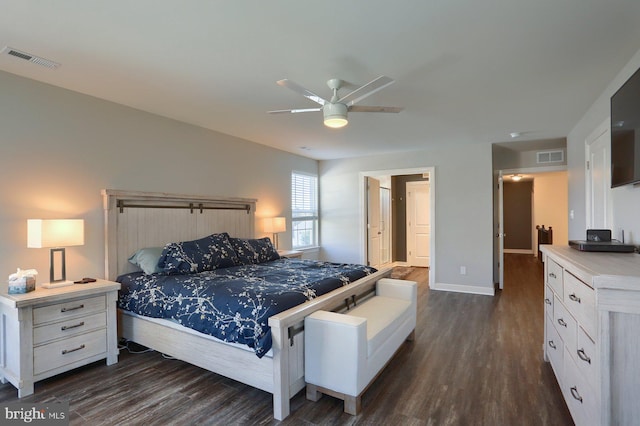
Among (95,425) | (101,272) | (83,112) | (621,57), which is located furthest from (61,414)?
(621,57)

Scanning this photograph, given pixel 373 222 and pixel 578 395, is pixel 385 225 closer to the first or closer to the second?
pixel 373 222

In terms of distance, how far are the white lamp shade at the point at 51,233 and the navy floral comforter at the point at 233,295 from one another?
27.3 inches

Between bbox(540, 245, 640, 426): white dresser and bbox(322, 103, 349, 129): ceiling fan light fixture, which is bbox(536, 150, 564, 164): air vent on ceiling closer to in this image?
bbox(540, 245, 640, 426): white dresser

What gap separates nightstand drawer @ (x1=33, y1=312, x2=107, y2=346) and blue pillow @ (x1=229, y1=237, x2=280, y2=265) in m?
1.50

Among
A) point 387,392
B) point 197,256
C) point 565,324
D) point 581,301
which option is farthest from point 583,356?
point 197,256

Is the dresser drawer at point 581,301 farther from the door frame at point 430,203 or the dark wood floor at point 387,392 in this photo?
the door frame at point 430,203

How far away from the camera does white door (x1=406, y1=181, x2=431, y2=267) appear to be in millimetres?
7984

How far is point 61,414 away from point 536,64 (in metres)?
4.19

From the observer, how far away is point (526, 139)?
16.3 feet

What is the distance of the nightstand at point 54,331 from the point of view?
7.88 feet

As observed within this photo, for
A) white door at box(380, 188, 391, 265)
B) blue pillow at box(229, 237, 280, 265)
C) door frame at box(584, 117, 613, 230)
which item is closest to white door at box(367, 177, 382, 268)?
white door at box(380, 188, 391, 265)

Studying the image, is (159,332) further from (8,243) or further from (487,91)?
(487,91)

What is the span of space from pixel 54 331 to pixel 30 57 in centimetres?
209

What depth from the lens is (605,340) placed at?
1364mm
